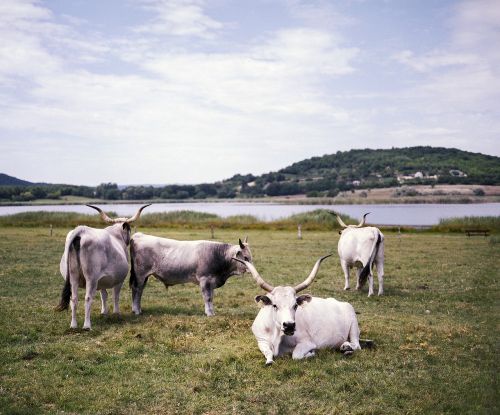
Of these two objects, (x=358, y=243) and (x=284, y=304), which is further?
(x=358, y=243)

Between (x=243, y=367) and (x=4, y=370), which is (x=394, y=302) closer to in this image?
(x=243, y=367)

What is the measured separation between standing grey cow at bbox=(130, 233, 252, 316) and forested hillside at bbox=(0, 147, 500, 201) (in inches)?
5326

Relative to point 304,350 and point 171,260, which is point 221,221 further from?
point 304,350

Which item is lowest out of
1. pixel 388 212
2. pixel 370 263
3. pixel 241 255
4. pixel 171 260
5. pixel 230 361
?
pixel 388 212

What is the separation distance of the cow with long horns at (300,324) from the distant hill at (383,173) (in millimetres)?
137076

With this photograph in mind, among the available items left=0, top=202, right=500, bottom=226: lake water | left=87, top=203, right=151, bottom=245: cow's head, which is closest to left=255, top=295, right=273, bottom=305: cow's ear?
left=87, top=203, right=151, bottom=245: cow's head

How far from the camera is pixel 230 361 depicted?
8914 millimetres

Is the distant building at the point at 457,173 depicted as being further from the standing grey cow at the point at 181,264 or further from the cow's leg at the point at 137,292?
the cow's leg at the point at 137,292

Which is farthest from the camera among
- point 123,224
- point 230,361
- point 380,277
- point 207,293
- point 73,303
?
point 380,277

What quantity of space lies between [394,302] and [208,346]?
283 inches

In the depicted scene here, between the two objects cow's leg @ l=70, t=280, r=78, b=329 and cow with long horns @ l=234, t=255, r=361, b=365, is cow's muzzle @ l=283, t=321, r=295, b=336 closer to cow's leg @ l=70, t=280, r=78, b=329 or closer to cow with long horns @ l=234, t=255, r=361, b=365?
cow with long horns @ l=234, t=255, r=361, b=365

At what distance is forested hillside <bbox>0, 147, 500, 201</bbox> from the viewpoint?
471 feet

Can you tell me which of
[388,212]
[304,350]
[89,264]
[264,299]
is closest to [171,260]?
[89,264]

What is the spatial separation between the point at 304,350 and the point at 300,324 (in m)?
0.51
